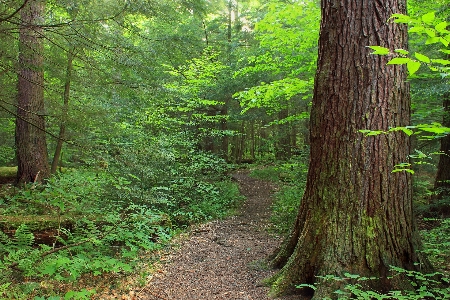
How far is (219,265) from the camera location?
492 cm

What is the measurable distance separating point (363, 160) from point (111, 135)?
5.92 m

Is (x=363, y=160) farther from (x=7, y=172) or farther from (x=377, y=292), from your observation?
(x=7, y=172)

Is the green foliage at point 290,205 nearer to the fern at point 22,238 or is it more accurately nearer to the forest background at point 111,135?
the forest background at point 111,135

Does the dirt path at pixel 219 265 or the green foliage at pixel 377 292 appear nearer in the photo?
the green foliage at pixel 377 292

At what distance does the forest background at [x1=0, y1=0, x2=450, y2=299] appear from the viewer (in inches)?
177

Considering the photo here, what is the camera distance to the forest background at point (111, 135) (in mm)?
4496

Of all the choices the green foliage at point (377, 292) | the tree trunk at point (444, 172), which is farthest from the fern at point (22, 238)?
the tree trunk at point (444, 172)

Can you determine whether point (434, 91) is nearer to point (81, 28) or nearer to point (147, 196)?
point (147, 196)

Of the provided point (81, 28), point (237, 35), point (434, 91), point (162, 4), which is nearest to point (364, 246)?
point (434, 91)

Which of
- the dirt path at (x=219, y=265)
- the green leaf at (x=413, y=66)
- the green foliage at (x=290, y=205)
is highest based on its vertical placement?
A: the green leaf at (x=413, y=66)

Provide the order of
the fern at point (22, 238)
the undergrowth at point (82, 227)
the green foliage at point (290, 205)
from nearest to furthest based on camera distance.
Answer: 1. the undergrowth at point (82, 227)
2. the fern at point (22, 238)
3. the green foliage at point (290, 205)

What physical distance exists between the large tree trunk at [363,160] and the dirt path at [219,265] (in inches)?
31.3

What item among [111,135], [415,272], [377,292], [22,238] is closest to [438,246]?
[415,272]

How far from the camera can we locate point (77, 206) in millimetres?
5461
